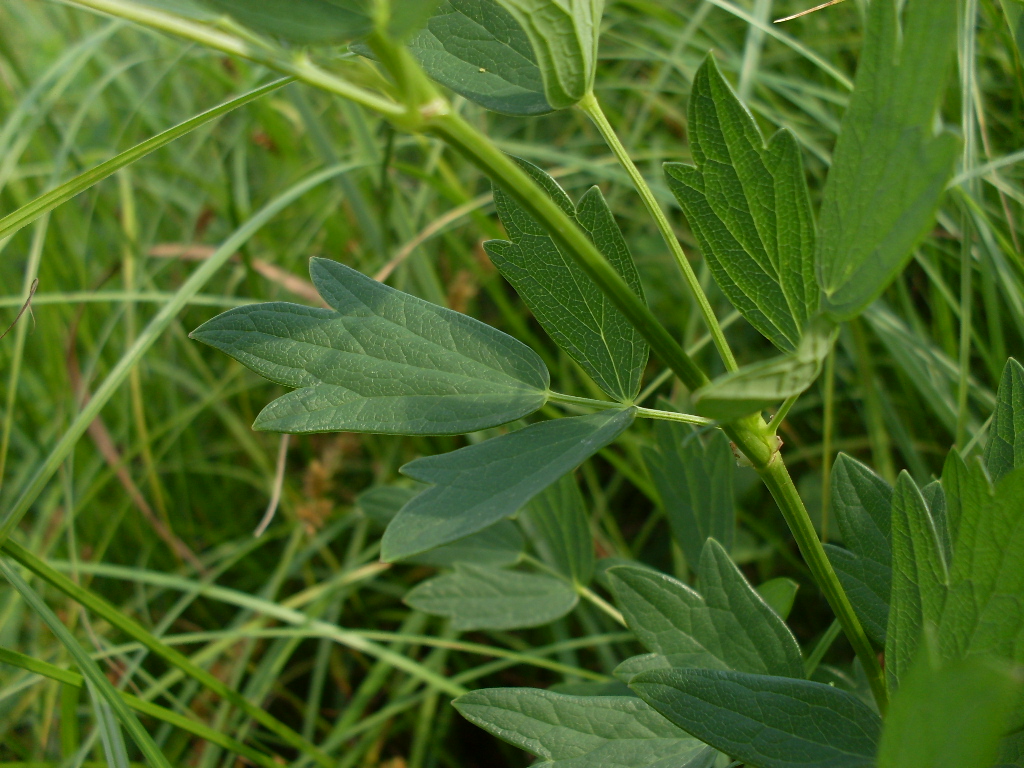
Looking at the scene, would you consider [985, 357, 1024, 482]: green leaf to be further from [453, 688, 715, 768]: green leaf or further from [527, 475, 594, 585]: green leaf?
[527, 475, 594, 585]: green leaf

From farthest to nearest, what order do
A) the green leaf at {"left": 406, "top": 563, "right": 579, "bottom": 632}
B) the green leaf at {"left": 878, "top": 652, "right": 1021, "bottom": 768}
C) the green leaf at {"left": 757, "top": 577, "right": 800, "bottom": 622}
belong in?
the green leaf at {"left": 406, "top": 563, "right": 579, "bottom": 632} < the green leaf at {"left": 757, "top": 577, "right": 800, "bottom": 622} < the green leaf at {"left": 878, "top": 652, "right": 1021, "bottom": 768}

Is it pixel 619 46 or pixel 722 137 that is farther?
pixel 619 46

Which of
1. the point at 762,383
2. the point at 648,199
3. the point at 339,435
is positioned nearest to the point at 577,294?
the point at 648,199

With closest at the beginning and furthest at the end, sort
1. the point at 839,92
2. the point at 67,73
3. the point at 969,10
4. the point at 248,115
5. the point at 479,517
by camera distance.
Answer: the point at 479,517, the point at 969,10, the point at 67,73, the point at 839,92, the point at 248,115

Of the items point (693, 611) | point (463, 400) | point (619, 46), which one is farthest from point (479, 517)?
point (619, 46)

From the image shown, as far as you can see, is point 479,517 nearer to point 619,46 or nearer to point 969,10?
point 969,10

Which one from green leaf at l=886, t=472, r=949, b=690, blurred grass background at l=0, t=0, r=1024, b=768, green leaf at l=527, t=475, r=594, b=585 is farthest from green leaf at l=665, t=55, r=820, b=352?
blurred grass background at l=0, t=0, r=1024, b=768

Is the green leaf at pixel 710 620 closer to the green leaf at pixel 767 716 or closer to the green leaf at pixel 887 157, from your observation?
the green leaf at pixel 767 716
